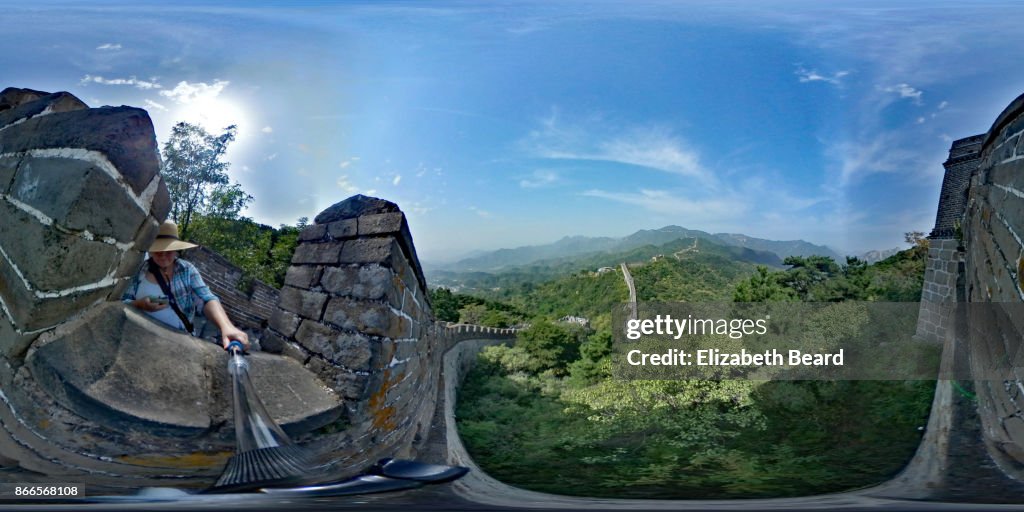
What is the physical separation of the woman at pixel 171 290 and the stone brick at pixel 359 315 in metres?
0.25

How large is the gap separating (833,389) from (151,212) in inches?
179

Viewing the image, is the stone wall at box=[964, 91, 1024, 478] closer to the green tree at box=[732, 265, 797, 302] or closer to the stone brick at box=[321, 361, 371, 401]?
the stone brick at box=[321, 361, 371, 401]

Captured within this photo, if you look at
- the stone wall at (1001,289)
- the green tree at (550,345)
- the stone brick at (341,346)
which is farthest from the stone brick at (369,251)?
the green tree at (550,345)

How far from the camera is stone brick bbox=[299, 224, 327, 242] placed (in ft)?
4.33

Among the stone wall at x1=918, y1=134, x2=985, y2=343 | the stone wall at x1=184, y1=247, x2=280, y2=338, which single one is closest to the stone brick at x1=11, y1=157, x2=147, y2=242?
the stone wall at x1=184, y1=247, x2=280, y2=338

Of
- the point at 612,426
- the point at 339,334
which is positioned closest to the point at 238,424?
the point at 339,334

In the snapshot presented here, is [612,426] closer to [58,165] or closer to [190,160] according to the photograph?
[190,160]

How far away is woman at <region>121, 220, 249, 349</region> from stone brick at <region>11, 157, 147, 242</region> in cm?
16

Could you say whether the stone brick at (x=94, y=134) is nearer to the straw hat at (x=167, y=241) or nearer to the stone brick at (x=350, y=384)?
the straw hat at (x=167, y=241)

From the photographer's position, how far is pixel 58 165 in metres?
0.76

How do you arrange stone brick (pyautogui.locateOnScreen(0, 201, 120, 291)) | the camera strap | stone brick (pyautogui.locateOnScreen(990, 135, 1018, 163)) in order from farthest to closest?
the camera strap < stone brick (pyautogui.locateOnScreen(990, 135, 1018, 163)) < stone brick (pyautogui.locateOnScreen(0, 201, 120, 291))

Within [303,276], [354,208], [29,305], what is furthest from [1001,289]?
[29,305]

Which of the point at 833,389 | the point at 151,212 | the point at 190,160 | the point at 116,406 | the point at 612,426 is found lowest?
the point at 612,426

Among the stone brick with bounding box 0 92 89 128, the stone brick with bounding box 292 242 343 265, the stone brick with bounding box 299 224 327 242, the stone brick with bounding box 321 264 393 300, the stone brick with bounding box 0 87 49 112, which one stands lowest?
the stone brick with bounding box 321 264 393 300
